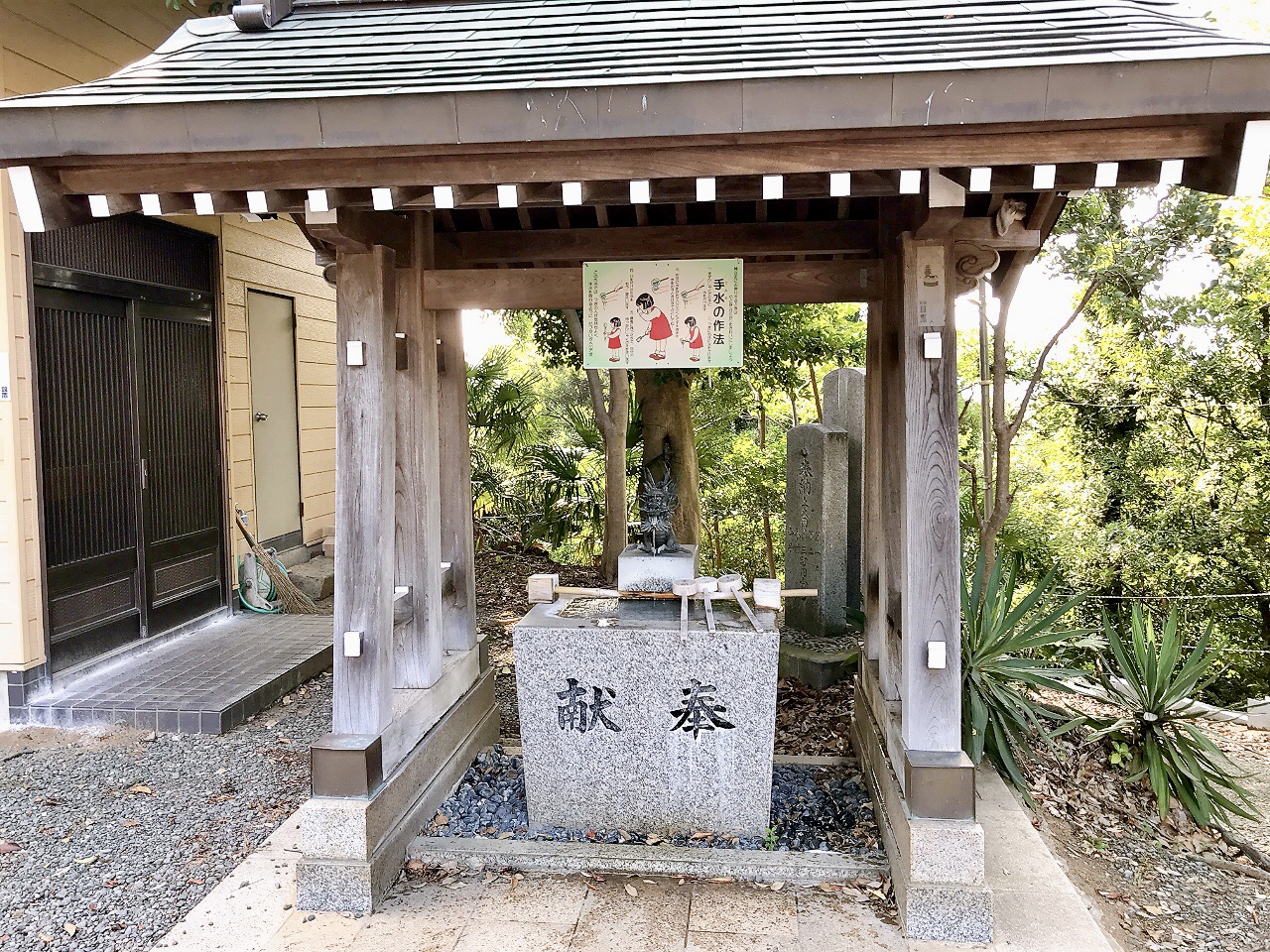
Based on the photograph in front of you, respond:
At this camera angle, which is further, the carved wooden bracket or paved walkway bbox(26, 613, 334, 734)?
paved walkway bbox(26, 613, 334, 734)

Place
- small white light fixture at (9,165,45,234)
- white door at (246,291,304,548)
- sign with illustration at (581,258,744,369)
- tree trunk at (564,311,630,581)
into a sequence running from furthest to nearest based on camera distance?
tree trunk at (564,311,630,581), white door at (246,291,304,548), sign with illustration at (581,258,744,369), small white light fixture at (9,165,45,234)

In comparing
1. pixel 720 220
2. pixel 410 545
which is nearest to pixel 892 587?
pixel 720 220

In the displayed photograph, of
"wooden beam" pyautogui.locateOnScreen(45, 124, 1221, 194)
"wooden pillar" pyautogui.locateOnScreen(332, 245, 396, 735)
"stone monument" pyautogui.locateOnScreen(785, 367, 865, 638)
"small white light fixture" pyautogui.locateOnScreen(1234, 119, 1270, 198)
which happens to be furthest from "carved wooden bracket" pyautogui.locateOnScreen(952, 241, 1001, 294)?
"stone monument" pyautogui.locateOnScreen(785, 367, 865, 638)

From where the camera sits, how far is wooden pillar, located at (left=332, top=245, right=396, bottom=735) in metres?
3.59

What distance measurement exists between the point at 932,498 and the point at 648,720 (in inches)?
60.9

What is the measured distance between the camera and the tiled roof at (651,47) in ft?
9.00

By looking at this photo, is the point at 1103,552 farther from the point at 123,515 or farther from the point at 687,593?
the point at 123,515

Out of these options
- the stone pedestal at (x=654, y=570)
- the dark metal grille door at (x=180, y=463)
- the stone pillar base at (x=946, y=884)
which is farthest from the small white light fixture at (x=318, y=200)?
the dark metal grille door at (x=180, y=463)

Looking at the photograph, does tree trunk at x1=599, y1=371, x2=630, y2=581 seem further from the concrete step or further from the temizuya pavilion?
the temizuya pavilion

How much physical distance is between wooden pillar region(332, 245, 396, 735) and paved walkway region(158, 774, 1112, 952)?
722 millimetres

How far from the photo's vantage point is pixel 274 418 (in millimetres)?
8469

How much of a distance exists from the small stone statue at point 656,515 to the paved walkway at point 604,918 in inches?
57.6

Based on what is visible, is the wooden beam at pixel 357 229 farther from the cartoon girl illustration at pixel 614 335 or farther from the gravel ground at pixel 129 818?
the gravel ground at pixel 129 818

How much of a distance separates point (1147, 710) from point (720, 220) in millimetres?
3843
